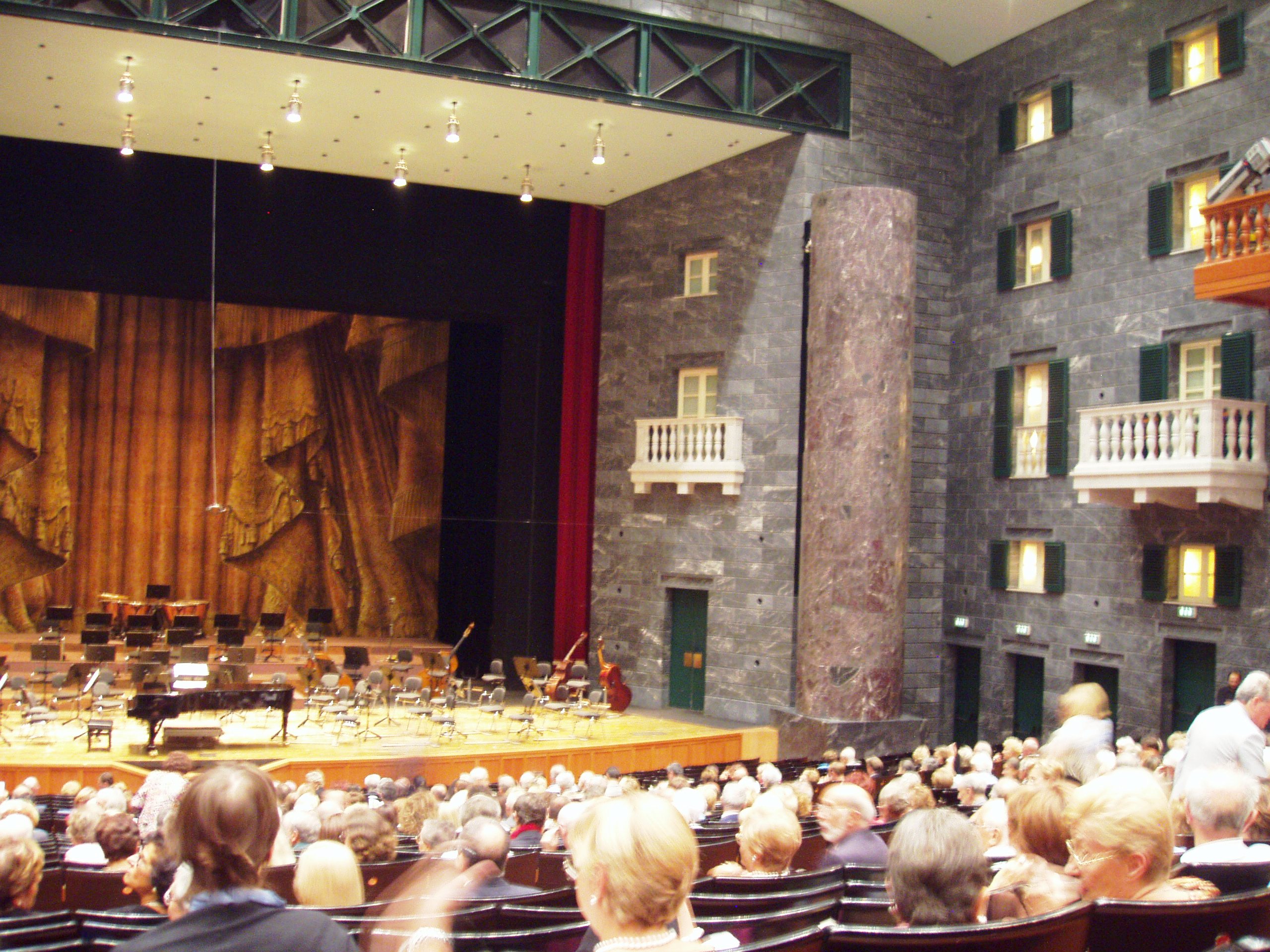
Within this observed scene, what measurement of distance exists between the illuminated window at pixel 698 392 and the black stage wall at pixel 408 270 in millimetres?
2780

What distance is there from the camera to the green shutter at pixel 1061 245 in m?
18.1

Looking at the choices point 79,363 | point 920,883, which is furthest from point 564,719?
point 920,883

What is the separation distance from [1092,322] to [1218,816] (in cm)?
1471

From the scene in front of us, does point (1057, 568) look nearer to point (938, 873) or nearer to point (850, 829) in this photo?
point (850, 829)

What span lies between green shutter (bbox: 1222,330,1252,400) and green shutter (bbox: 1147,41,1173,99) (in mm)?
3568

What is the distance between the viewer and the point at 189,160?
21.1 metres

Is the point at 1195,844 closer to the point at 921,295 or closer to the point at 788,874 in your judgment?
the point at 788,874

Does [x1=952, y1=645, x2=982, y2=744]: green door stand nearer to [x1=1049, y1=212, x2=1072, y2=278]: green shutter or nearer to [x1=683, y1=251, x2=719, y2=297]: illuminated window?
[x1=1049, y1=212, x2=1072, y2=278]: green shutter

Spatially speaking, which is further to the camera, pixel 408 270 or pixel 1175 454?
pixel 408 270

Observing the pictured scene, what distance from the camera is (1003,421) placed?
1909cm

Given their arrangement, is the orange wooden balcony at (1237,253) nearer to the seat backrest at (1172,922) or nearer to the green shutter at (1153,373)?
the green shutter at (1153,373)

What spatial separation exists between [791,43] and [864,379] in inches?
222

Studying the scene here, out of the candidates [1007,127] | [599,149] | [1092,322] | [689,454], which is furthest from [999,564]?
[599,149]

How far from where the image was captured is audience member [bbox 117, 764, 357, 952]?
90.3 inches
